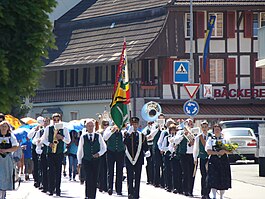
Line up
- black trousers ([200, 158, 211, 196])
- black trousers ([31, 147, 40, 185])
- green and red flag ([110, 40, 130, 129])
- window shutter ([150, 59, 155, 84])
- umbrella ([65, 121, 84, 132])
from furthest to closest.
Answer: window shutter ([150, 59, 155, 84]) → umbrella ([65, 121, 84, 132]) → black trousers ([31, 147, 40, 185]) → green and red flag ([110, 40, 130, 129]) → black trousers ([200, 158, 211, 196])

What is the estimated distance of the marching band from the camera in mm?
21734

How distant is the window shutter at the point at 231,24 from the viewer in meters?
55.7

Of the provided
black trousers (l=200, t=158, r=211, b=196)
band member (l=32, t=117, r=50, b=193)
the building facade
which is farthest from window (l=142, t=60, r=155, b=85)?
black trousers (l=200, t=158, r=211, b=196)

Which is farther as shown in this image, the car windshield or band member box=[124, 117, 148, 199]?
the car windshield

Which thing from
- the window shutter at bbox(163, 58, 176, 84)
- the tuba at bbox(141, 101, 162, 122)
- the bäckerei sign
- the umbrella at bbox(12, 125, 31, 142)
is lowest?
the umbrella at bbox(12, 125, 31, 142)

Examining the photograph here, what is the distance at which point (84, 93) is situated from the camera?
60.2 metres

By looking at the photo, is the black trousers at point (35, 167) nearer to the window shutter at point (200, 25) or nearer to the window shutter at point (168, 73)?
the window shutter at point (168, 73)

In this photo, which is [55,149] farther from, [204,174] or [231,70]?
[231,70]

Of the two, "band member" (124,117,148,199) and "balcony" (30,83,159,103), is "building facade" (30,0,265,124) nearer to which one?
"balcony" (30,83,159,103)

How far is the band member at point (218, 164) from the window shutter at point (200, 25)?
34.4 metres

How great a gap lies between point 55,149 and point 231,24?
106 feet

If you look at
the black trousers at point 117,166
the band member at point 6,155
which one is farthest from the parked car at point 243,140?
the band member at point 6,155

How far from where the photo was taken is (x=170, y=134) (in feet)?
85.7

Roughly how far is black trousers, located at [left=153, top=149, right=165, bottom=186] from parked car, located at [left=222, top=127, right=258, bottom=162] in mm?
10228
